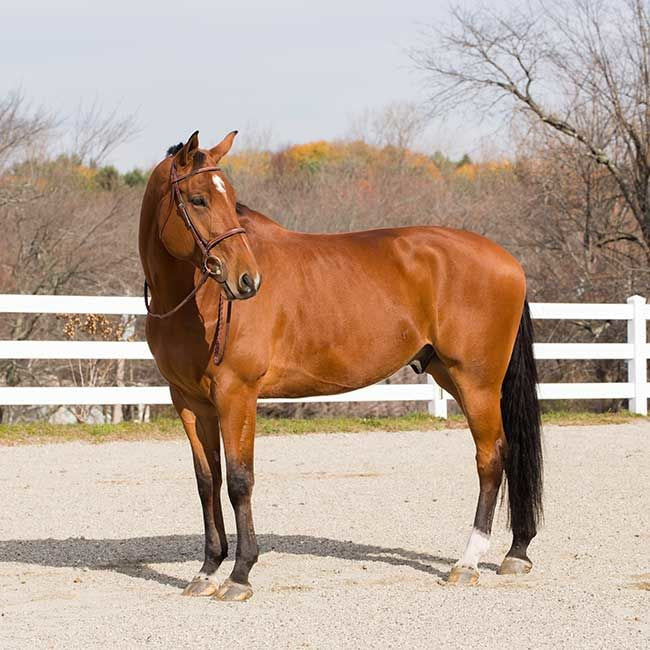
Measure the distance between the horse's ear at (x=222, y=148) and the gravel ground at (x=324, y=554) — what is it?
2.08m

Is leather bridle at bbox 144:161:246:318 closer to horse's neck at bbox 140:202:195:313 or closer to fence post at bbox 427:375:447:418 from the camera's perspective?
horse's neck at bbox 140:202:195:313

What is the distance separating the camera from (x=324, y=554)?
6.15 m

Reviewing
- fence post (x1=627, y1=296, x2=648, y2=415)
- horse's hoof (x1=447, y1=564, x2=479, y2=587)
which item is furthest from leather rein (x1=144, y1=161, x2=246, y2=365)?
fence post (x1=627, y1=296, x2=648, y2=415)

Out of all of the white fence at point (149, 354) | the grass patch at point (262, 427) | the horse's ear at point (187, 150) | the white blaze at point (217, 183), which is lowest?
the grass patch at point (262, 427)

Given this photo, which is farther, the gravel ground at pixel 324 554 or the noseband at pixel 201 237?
the noseband at pixel 201 237

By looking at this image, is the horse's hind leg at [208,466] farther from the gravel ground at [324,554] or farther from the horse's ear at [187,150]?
the horse's ear at [187,150]

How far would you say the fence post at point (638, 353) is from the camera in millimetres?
14125

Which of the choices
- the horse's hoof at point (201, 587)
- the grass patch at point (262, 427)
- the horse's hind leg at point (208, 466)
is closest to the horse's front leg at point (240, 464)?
the horse's hoof at point (201, 587)

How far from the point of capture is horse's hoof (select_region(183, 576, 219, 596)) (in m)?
5.16

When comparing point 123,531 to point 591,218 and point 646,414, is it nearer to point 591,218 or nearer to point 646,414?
point 646,414

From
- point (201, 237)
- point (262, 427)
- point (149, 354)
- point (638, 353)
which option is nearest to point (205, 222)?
point (201, 237)

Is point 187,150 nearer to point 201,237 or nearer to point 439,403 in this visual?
point 201,237

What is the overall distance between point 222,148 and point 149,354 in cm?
726

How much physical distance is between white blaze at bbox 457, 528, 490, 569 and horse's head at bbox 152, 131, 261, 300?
75.0 inches
